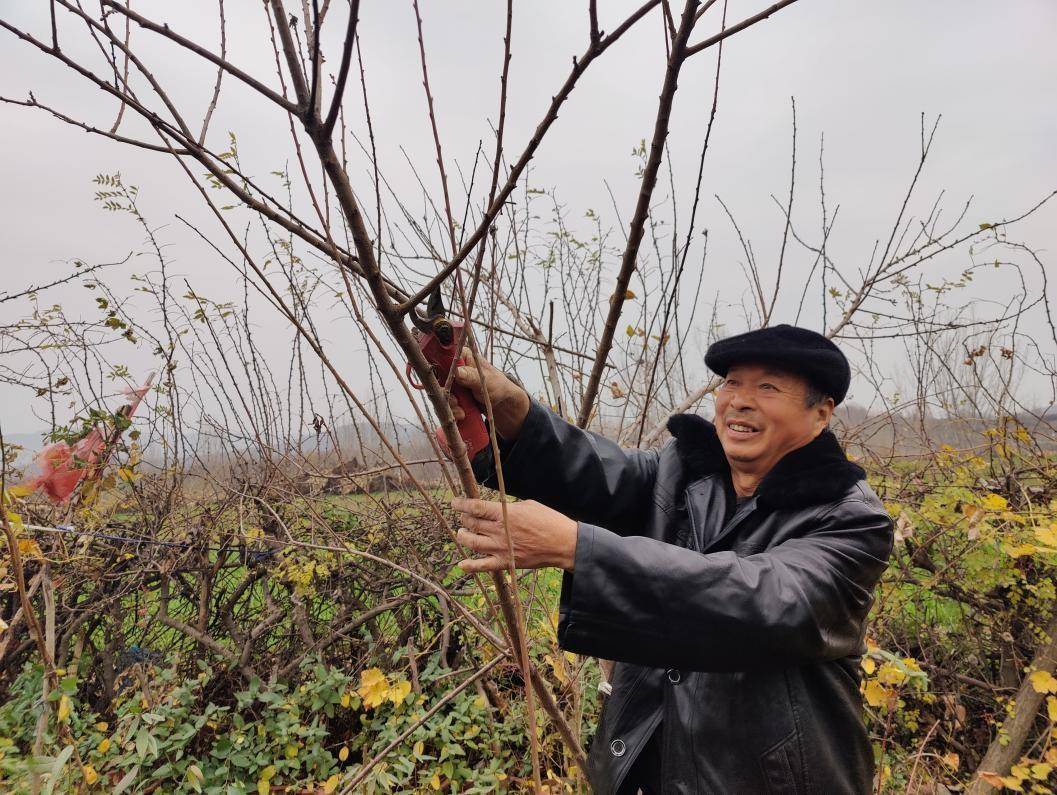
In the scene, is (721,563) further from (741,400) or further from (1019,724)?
(1019,724)

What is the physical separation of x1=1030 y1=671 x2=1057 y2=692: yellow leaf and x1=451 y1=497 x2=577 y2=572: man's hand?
317 cm

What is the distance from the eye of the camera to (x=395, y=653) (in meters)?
3.60

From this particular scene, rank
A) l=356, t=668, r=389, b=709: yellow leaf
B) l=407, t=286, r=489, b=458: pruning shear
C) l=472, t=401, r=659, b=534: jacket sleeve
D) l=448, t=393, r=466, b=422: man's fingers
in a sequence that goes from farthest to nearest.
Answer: l=356, t=668, r=389, b=709: yellow leaf, l=472, t=401, r=659, b=534: jacket sleeve, l=448, t=393, r=466, b=422: man's fingers, l=407, t=286, r=489, b=458: pruning shear

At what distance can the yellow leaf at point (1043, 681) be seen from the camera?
112 inches

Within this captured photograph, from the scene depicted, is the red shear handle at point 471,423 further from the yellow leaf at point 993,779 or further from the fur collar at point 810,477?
the yellow leaf at point 993,779

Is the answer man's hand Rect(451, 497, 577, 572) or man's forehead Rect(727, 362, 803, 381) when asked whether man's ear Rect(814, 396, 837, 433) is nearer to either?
man's forehead Rect(727, 362, 803, 381)

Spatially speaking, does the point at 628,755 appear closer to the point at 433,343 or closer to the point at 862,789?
the point at 862,789

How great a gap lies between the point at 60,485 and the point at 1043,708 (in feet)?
19.0

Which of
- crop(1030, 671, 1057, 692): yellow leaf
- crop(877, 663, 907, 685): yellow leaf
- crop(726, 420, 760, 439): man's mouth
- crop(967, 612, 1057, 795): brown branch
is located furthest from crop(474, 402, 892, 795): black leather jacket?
crop(967, 612, 1057, 795): brown branch

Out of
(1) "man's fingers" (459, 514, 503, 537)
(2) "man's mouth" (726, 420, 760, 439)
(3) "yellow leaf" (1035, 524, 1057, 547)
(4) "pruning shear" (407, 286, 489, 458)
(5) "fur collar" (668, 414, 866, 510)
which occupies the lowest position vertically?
(3) "yellow leaf" (1035, 524, 1057, 547)

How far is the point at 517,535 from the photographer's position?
104 cm

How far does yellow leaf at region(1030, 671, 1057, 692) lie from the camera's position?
2834mm

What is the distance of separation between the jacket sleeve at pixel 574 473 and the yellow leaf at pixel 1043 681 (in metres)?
2.58

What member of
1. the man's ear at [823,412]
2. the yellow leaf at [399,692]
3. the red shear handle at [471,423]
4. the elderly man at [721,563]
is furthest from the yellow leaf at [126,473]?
the man's ear at [823,412]
